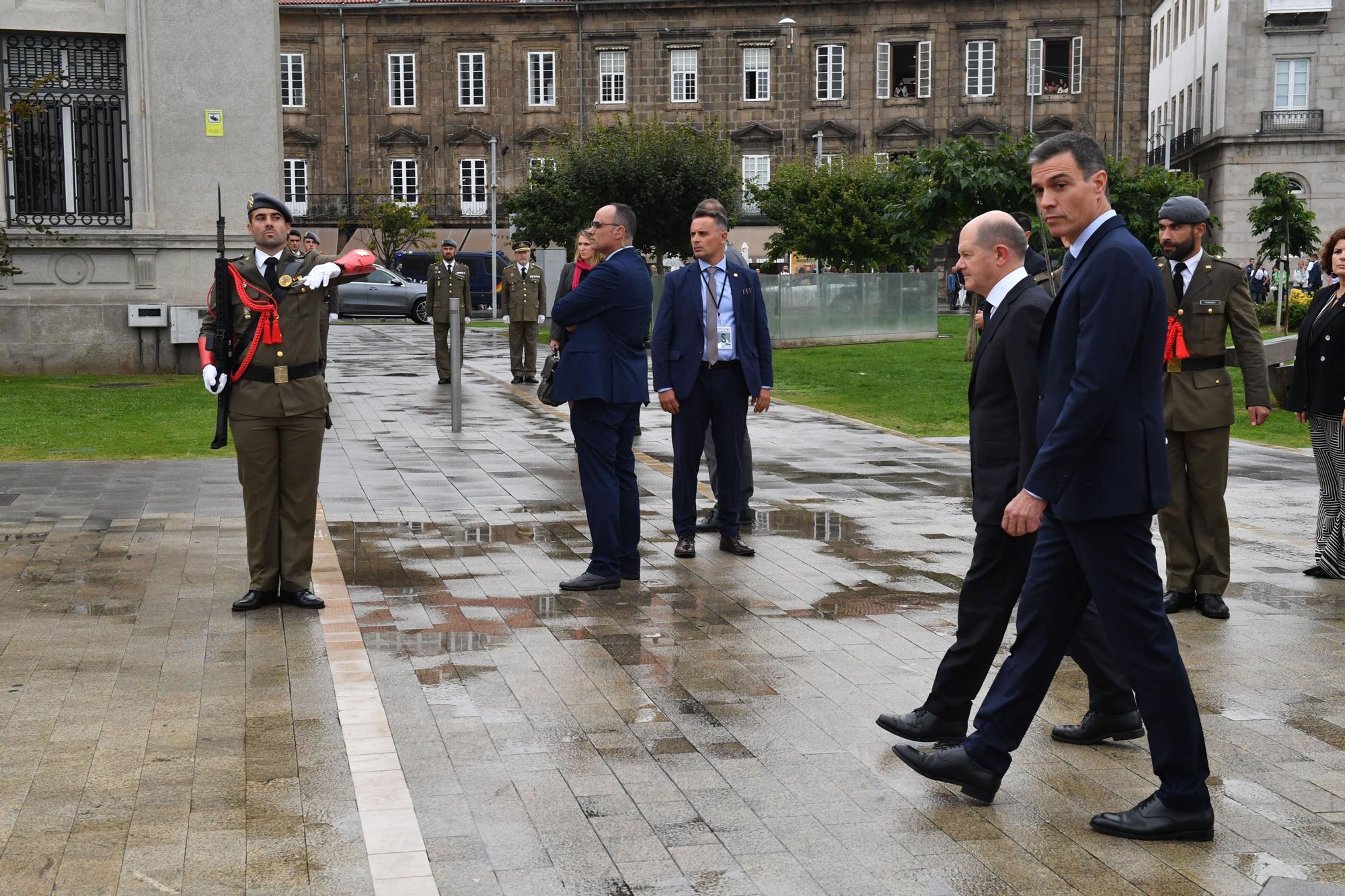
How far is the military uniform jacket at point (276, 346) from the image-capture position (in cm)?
753

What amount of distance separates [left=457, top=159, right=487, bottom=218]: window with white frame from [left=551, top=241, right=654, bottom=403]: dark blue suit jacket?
187 feet

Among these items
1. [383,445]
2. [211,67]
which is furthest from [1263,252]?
[383,445]

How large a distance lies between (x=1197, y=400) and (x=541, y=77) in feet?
190

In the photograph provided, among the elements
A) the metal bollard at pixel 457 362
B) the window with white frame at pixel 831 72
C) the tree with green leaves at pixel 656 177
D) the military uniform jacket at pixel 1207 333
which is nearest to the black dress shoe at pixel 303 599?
the military uniform jacket at pixel 1207 333

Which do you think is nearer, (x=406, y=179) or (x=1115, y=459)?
(x=1115, y=459)

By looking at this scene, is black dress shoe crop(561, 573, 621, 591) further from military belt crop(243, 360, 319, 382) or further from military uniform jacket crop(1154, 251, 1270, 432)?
military uniform jacket crop(1154, 251, 1270, 432)

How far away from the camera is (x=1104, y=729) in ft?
17.8

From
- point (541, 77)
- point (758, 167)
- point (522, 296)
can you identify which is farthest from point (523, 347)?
point (541, 77)

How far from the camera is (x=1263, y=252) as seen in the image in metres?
43.9

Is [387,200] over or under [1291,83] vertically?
under

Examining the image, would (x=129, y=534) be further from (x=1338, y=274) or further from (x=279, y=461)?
(x=1338, y=274)

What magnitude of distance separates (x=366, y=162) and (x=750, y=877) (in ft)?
203

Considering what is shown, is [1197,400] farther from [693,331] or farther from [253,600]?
[253,600]

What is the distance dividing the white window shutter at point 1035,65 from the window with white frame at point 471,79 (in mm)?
21534
